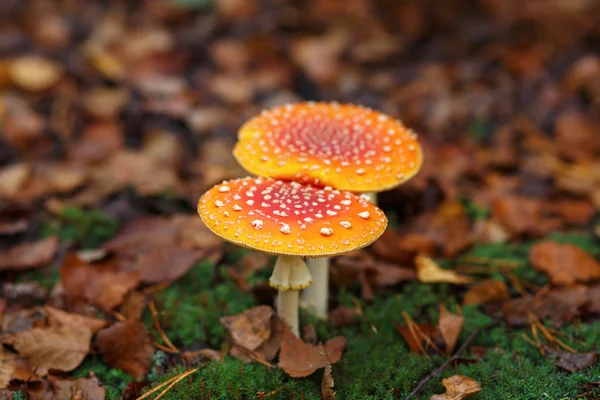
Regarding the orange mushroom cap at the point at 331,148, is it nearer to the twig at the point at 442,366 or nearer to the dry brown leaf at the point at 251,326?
the dry brown leaf at the point at 251,326

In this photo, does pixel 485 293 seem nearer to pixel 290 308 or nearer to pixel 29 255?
pixel 290 308

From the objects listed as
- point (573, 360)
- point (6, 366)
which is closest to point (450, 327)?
point (573, 360)

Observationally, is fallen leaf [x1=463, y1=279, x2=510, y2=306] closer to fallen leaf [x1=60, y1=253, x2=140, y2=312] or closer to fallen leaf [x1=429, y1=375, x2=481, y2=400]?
fallen leaf [x1=429, y1=375, x2=481, y2=400]

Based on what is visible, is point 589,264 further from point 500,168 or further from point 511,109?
point 511,109

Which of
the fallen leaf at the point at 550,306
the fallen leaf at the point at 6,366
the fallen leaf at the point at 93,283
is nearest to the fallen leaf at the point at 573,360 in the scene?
the fallen leaf at the point at 550,306

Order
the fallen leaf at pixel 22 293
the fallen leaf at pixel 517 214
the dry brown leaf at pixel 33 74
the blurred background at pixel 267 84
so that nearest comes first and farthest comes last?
1. the fallen leaf at pixel 22 293
2. the fallen leaf at pixel 517 214
3. the blurred background at pixel 267 84
4. the dry brown leaf at pixel 33 74
